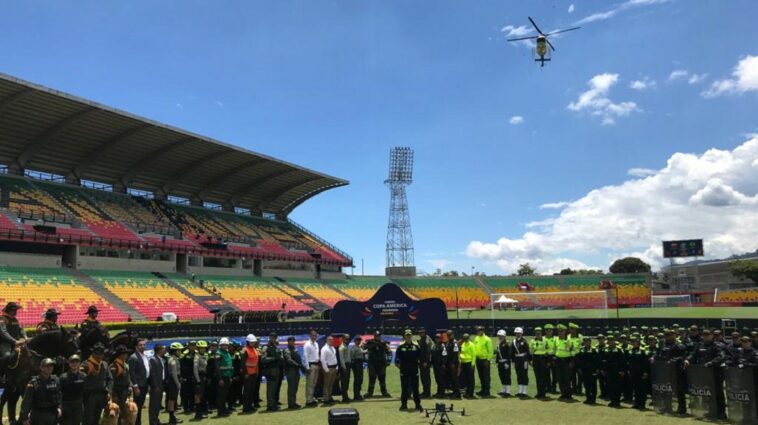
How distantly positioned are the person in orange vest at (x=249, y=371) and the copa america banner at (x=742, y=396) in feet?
34.8

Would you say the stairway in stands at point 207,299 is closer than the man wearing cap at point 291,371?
No

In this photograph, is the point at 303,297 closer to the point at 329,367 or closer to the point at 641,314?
the point at 641,314

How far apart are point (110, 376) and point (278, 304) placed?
45684 mm

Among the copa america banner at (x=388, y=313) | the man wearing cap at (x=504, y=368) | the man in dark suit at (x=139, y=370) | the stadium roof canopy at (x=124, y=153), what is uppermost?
the stadium roof canopy at (x=124, y=153)

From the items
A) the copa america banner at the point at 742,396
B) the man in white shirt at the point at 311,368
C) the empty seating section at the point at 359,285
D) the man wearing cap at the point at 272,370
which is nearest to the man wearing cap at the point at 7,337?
the man wearing cap at the point at 272,370

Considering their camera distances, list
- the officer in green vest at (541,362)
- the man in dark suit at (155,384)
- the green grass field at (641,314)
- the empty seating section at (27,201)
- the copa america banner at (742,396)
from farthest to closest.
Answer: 1. the green grass field at (641,314)
2. the empty seating section at (27,201)
3. the officer in green vest at (541,362)
4. the man in dark suit at (155,384)
5. the copa america banner at (742,396)

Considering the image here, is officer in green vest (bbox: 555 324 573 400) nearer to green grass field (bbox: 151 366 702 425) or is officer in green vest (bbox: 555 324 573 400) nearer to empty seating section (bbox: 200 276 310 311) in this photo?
green grass field (bbox: 151 366 702 425)

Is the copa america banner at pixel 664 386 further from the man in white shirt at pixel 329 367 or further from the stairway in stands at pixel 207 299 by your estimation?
the stairway in stands at pixel 207 299

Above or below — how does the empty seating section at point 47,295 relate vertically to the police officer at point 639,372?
above

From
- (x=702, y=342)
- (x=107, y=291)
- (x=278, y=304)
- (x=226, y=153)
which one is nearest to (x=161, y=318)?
(x=107, y=291)

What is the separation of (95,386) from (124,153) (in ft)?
159

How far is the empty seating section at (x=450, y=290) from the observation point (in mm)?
79375

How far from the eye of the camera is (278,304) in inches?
2141

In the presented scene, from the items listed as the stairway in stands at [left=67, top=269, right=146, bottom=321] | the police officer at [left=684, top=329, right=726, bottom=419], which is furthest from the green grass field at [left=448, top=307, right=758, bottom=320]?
the police officer at [left=684, top=329, right=726, bottom=419]
